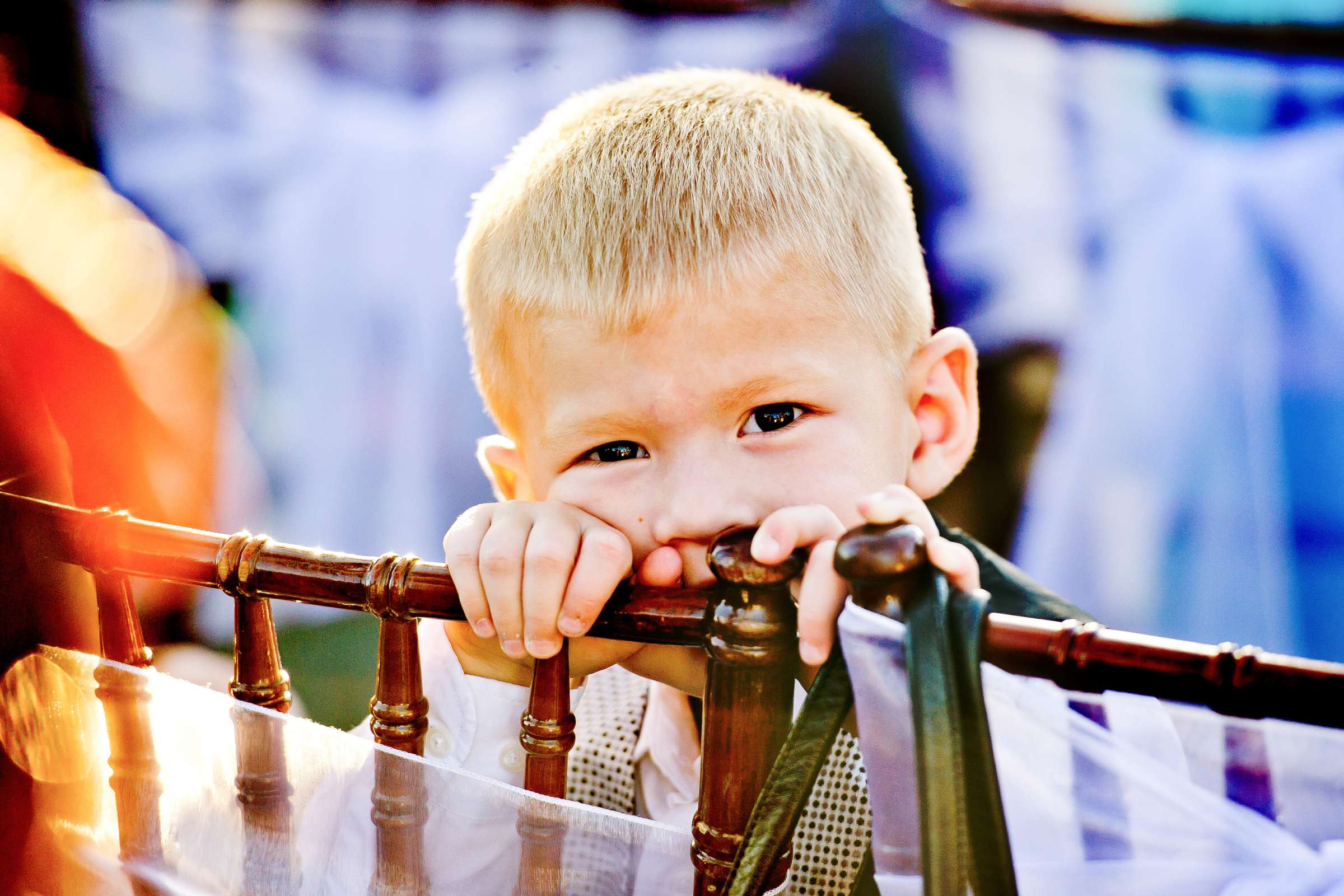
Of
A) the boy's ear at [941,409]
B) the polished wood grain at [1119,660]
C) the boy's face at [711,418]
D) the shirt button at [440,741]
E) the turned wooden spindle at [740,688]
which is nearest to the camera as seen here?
the polished wood grain at [1119,660]

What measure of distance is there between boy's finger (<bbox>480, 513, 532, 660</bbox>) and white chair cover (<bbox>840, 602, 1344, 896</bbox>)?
0.82 ft

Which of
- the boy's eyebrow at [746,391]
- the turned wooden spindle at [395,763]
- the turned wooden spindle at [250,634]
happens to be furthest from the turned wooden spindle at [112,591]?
the boy's eyebrow at [746,391]

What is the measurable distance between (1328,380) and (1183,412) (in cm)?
40

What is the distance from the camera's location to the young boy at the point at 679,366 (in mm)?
676

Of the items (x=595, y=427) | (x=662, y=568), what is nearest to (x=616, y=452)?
(x=595, y=427)

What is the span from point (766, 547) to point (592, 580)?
0.15 m

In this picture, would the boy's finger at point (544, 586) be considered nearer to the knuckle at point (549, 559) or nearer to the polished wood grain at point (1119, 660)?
the knuckle at point (549, 559)

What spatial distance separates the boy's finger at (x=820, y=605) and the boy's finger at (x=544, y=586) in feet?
0.58

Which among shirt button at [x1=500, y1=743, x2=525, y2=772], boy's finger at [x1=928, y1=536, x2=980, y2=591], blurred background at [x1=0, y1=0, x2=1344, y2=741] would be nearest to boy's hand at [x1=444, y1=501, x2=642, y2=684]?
boy's finger at [x1=928, y1=536, x2=980, y2=591]

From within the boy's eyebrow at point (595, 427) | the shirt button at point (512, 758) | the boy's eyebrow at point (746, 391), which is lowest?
the shirt button at point (512, 758)

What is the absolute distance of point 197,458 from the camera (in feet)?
9.45

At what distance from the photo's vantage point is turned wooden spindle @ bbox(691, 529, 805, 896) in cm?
49

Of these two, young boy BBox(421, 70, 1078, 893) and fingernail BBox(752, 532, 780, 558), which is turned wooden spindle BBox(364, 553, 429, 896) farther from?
fingernail BBox(752, 532, 780, 558)

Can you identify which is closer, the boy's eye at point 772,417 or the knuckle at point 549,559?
the knuckle at point 549,559
